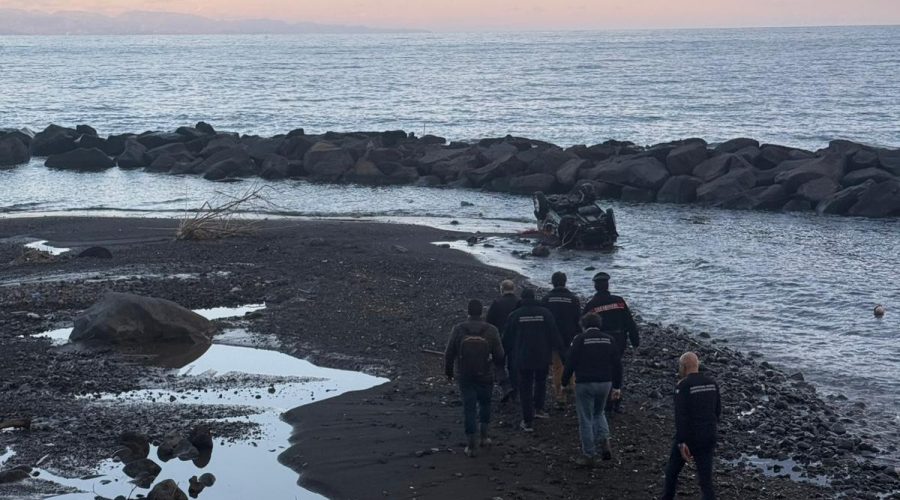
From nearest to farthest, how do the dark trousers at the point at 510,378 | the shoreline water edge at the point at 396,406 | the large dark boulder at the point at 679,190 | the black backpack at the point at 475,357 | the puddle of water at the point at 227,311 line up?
the shoreline water edge at the point at 396,406 < the black backpack at the point at 475,357 < the dark trousers at the point at 510,378 < the puddle of water at the point at 227,311 < the large dark boulder at the point at 679,190

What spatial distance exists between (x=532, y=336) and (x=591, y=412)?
130 cm

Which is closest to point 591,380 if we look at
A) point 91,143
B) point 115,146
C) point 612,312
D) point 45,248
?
point 612,312

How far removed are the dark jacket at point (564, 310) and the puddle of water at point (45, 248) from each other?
50.8ft

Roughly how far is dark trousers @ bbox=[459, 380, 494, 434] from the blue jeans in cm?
103

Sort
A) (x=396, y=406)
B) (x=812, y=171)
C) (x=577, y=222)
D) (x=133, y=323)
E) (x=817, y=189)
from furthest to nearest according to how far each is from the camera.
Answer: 1. (x=812, y=171)
2. (x=817, y=189)
3. (x=577, y=222)
4. (x=133, y=323)
5. (x=396, y=406)

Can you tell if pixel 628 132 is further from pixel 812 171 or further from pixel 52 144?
pixel 52 144

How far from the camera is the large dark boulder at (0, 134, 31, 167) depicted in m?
48.7

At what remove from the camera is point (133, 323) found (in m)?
17.6

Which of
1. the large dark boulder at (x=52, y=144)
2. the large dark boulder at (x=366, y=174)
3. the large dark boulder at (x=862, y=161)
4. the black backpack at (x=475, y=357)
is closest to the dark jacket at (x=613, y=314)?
the black backpack at (x=475, y=357)

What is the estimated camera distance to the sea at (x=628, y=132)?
69.4 ft

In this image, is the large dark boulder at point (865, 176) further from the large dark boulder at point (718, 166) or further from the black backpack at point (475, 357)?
the black backpack at point (475, 357)

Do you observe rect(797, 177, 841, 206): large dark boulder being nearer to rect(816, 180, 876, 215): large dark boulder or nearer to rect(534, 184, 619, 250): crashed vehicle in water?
rect(816, 180, 876, 215): large dark boulder

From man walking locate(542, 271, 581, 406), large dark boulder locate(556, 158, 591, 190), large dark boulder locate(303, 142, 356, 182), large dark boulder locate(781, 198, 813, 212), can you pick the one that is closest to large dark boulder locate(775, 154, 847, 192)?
large dark boulder locate(781, 198, 813, 212)

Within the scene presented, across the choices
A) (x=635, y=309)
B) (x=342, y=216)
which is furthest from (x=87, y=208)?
(x=635, y=309)
